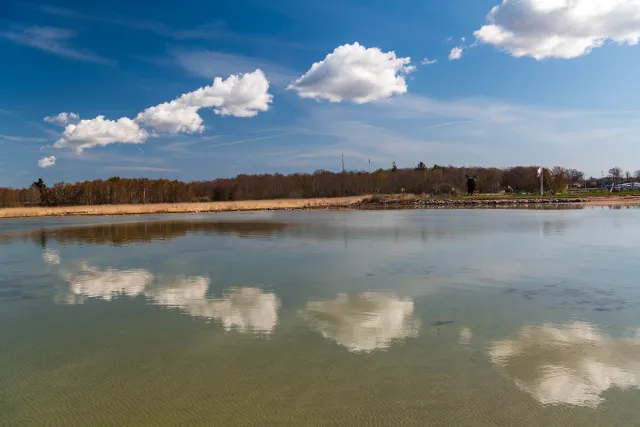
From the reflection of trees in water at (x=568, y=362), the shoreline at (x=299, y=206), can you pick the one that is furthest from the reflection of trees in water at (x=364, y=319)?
the shoreline at (x=299, y=206)

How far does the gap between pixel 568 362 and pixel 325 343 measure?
2811 mm

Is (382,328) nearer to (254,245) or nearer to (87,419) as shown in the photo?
(87,419)

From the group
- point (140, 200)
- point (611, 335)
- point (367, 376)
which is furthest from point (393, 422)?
point (140, 200)

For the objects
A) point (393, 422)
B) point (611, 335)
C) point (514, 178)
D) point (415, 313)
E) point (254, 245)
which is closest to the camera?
point (393, 422)

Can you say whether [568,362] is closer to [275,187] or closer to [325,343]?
[325,343]

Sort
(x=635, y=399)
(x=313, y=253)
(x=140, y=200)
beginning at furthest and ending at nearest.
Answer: (x=140, y=200) → (x=313, y=253) → (x=635, y=399)

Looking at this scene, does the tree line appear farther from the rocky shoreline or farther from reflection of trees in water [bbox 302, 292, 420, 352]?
reflection of trees in water [bbox 302, 292, 420, 352]

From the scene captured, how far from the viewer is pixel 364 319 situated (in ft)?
22.7

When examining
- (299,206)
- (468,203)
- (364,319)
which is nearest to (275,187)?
(299,206)

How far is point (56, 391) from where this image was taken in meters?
4.64

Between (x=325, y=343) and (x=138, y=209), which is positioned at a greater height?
(x=138, y=209)

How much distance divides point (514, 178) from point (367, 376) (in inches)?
4434

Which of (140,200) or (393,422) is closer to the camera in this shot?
(393,422)

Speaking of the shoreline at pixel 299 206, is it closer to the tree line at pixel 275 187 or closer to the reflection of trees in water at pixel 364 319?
the tree line at pixel 275 187
